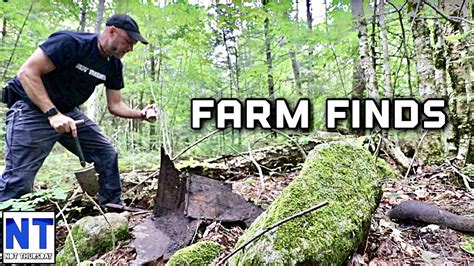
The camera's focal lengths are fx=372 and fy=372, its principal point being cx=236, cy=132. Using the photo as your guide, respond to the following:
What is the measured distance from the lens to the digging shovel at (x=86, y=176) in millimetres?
3229

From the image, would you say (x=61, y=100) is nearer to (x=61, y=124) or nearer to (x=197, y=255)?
(x=61, y=124)

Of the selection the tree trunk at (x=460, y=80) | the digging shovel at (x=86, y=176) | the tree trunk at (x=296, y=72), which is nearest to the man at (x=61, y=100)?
the digging shovel at (x=86, y=176)

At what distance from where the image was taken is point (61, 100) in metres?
3.29

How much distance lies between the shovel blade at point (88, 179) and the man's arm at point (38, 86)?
1.35ft

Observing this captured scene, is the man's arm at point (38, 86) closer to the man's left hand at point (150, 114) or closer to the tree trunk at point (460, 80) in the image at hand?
the man's left hand at point (150, 114)

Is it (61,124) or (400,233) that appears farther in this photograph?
(61,124)

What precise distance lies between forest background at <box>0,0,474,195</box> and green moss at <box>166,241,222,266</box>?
2.53m

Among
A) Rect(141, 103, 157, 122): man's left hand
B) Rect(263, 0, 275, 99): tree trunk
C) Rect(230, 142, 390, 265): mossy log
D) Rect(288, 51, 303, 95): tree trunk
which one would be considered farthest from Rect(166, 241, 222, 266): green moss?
Rect(288, 51, 303, 95): tree trunk

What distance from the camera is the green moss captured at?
2.05 metres

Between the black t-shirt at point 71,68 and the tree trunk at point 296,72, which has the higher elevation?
the tree trunk at point 296,72

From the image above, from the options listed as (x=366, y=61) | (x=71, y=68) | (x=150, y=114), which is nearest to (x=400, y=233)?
(x=150, y=114)

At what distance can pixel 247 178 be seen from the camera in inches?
171

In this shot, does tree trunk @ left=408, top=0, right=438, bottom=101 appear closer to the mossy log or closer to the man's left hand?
the mossy log

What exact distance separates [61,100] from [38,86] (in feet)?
1.06
